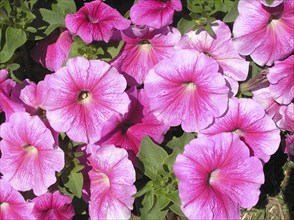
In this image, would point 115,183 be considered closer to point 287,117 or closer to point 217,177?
point 217,177

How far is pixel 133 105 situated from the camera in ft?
5.21

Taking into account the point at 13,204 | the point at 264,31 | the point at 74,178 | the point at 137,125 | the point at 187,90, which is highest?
the point at 264,31

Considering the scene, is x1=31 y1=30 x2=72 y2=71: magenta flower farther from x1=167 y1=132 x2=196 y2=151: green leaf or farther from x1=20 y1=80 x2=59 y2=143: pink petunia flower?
x1=167 y1=132 x2=196 y2=151: green leaf

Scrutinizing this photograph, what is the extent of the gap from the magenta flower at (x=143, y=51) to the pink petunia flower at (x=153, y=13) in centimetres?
7

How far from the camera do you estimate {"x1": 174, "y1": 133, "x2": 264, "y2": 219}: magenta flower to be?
4.72 ft

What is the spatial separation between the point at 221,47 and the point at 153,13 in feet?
0.80

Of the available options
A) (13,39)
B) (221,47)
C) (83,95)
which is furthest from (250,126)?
(13,39)

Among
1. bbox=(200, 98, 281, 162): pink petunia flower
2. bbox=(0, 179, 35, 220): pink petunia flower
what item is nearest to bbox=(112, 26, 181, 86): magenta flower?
bbox=(200, 98, 281, 162): pink petunia flower

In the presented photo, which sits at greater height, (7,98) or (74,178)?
(7,98)

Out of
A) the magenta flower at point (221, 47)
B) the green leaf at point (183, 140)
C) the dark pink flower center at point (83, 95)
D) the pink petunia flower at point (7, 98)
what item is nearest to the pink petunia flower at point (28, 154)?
the pink petunia flower at point (7, 98)

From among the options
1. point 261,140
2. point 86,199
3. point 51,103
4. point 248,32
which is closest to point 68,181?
point 86,199

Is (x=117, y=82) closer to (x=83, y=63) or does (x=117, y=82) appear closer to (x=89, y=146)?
(x=83, y=63)

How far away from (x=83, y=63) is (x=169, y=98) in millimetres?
278

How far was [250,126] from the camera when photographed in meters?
1.58
